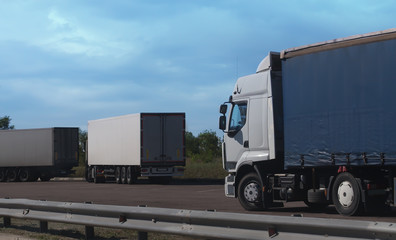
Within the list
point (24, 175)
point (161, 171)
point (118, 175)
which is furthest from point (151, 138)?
point (24, 175)

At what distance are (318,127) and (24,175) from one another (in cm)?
3263

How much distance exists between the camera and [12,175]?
43812 mm

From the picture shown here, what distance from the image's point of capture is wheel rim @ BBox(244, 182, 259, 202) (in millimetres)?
15156

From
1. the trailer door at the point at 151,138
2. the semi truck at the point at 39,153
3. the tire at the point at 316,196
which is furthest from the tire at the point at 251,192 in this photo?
the semi truck at the point at 39,153

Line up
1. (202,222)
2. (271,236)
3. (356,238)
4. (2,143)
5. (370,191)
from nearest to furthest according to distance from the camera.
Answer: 1. (356,238)
2. (271,236)
3. (202,222)
4. (370,191)
5. (2,143)

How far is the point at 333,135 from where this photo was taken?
1332cm

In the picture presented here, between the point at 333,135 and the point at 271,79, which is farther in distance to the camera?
the point at 271,79

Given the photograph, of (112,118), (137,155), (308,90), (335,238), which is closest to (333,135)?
(308,90)

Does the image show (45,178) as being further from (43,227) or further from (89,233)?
(89,233)

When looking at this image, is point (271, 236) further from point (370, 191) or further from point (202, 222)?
point (370, 191)

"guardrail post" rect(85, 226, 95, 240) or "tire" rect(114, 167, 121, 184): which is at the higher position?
"tire" rect(114, 167, 121, 184)

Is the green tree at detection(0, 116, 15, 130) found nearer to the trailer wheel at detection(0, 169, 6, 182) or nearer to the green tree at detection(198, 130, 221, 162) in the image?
the green tree at detection(198, 130, 221, 162)

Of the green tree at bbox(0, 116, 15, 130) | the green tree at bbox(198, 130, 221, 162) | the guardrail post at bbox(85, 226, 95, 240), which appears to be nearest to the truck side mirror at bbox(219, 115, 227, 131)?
the guardrail post at bbox(85, 226, 95, 240)

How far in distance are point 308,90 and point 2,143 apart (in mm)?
33941
